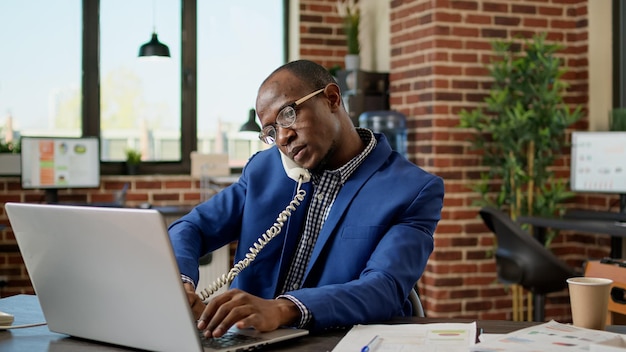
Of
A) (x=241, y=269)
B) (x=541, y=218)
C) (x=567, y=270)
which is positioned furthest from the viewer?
(x=541, y=218)

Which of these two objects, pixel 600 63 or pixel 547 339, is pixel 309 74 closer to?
pixel 547 339

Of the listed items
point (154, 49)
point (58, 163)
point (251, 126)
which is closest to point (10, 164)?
point (58, 163)

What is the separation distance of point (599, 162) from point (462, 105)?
0.86 meters

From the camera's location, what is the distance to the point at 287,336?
1483 millimetres

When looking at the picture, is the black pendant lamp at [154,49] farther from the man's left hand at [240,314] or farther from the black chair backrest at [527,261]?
the man's left hand at [240,314]

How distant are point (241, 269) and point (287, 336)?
0.52m

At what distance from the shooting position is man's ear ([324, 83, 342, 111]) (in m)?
2.03

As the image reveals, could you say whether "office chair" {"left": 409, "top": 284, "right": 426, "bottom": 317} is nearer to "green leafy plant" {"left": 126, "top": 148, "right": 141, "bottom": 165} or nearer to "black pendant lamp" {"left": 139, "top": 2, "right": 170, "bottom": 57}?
"black pendant lamp" {"left": 139, "top": 2, "right": 170, "bottom": 57}

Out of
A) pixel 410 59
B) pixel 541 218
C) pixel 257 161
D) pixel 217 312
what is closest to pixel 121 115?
pixel 410 59

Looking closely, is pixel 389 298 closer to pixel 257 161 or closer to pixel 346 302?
pixel 346 302

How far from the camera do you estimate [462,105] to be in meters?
4.73

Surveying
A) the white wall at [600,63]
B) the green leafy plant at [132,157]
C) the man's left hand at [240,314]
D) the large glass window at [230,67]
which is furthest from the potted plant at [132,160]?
the man's left hand at [240,314]

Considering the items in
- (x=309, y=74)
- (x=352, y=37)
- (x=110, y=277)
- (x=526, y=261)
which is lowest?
(x=526, y=261)

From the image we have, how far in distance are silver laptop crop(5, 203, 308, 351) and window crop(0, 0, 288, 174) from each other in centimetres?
395
